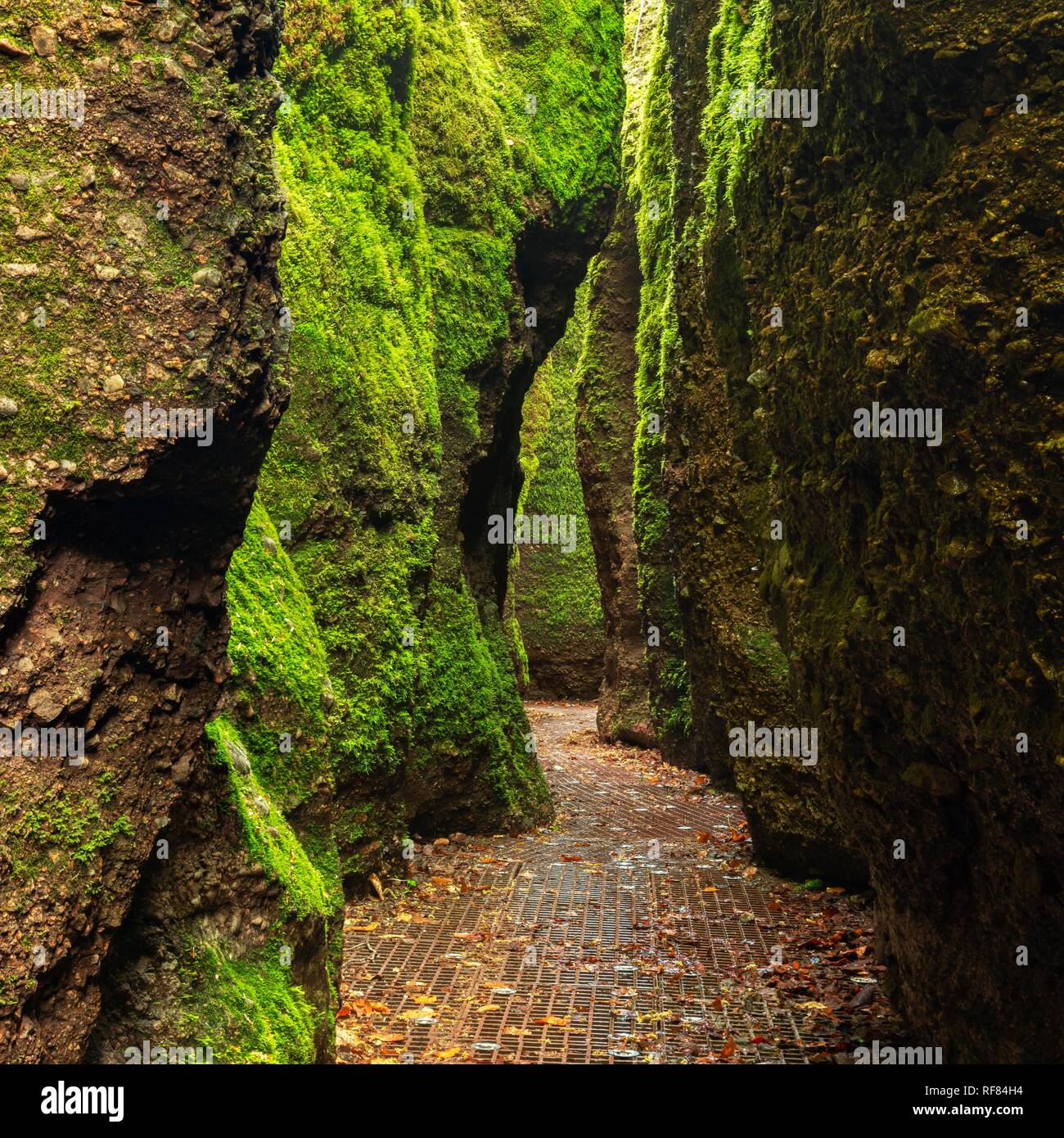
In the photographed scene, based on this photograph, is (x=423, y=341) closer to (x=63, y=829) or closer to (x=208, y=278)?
(x=208, y=278)

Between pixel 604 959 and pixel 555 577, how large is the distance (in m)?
19.8

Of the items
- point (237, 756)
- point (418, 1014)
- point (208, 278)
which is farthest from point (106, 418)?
point (418, 1014)

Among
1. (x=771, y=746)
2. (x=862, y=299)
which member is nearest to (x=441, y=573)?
(x=771, y=746)

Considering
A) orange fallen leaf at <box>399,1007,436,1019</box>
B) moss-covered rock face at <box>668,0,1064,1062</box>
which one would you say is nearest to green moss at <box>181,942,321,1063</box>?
orange fallen leaf at <box>399,1007,436,1019</box>

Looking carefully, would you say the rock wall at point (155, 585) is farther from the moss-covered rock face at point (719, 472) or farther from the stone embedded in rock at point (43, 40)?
the moss-covered rock face at point (719, 472)

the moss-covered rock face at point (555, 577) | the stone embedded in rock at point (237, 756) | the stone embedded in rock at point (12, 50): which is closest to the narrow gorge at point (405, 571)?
the stone embedded in rock at point (12, 50)

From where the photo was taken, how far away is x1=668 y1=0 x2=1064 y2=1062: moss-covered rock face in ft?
11.5

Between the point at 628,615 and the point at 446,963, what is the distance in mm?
12274

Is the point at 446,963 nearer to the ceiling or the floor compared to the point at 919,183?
nearer to the floor

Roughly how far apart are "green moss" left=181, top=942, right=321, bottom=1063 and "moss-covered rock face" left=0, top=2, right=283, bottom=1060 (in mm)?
284

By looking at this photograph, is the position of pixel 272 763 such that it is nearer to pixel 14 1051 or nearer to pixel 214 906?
pixel 214 906

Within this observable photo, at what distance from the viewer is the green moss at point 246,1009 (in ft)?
13.3

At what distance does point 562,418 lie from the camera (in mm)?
28484

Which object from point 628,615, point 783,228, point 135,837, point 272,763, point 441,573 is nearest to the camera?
point 135,837
